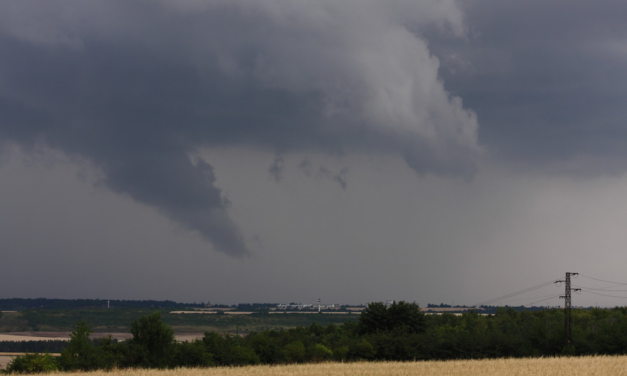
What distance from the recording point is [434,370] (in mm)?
51188

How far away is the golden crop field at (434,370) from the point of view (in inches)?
1853

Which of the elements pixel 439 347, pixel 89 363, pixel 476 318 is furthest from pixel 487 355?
pixel 476 318

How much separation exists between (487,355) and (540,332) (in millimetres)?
17392

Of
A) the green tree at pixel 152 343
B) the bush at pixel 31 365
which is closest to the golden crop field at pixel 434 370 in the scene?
the bush at pixel 31 365

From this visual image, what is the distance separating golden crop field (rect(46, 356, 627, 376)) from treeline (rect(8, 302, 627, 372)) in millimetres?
12721

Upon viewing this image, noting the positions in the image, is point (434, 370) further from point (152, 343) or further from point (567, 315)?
point (567, 315)

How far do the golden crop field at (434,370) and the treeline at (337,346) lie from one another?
41.7 feet

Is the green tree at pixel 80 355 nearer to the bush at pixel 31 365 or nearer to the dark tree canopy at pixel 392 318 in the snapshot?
the bush at pixel 31 365

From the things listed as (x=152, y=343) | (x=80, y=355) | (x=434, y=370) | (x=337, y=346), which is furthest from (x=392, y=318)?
(x=80, y=355)

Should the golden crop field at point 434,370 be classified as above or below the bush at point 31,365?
above

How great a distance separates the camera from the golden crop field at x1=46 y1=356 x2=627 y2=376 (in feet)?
154

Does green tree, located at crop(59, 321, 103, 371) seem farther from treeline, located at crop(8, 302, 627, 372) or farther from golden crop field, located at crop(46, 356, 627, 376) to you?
golden crop field, located at crop(46, 356, 627, 376)

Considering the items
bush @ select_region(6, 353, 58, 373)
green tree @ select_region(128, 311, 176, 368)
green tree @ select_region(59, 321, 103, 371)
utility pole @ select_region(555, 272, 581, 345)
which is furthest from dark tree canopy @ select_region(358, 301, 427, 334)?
bush @ select_region(6, 353, 58, 373)

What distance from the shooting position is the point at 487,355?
8450 centimetres
